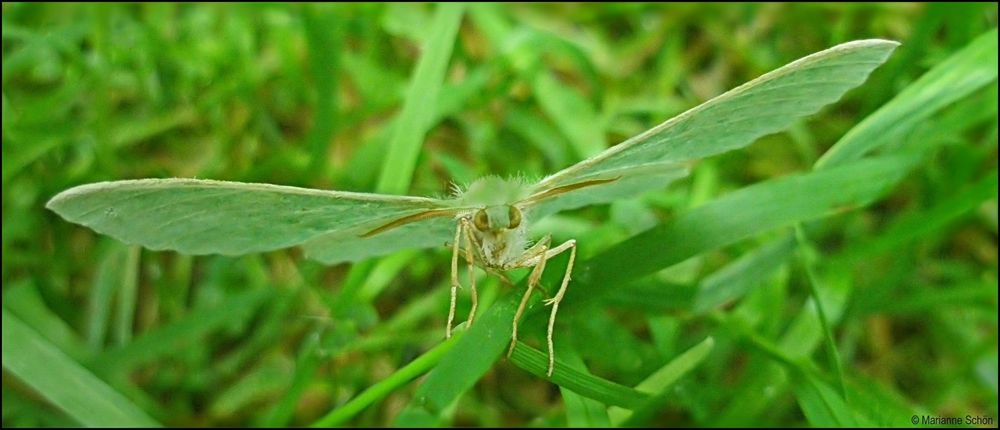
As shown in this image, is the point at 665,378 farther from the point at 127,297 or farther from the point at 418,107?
the point at 127,297

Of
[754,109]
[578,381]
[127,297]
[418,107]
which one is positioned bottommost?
[127,297]

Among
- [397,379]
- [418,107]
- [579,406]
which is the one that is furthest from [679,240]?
[418,107]

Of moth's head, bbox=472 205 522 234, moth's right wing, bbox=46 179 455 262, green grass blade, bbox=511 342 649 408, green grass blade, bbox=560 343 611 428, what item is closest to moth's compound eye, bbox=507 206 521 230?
moth's head, bbox=472 205 522 234

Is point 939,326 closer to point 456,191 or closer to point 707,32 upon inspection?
point 707,32

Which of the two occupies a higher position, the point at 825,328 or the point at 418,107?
the point at 418,107

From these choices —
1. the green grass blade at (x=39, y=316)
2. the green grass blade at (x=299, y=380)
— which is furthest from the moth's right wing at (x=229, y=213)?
the green grass blade at (x=39, y=316)

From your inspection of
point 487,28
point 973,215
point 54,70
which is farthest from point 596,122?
point 54,70
